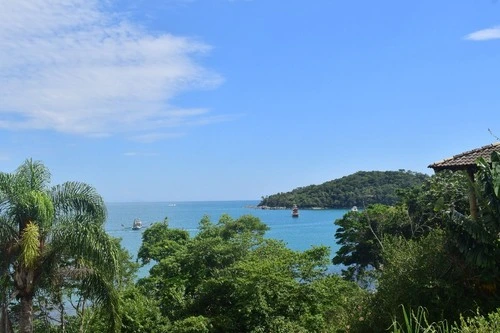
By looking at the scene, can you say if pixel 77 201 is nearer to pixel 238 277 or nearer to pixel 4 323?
pixel 4 323

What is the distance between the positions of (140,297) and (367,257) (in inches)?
939

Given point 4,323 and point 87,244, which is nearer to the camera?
point 87,244

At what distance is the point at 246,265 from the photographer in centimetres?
1566

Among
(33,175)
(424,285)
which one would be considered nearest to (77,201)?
(33,175)

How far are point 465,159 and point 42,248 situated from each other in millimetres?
10994

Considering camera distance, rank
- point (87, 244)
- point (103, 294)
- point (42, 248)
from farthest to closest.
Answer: point (103, 294), point (42, 248), point (87, 244)

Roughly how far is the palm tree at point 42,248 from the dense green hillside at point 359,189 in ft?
188

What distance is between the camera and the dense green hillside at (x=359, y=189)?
274 feet

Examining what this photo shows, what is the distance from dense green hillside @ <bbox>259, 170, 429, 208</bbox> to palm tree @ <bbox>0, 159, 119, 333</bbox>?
188 ft

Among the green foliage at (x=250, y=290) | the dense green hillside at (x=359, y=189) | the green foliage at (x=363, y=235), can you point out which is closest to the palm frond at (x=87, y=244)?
the green foliage at (x=250, y=290)

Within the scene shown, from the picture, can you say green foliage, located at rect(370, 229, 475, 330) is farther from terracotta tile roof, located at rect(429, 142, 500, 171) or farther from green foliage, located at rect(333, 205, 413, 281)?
green foliage, located at rect(333, 205, 413, 281)

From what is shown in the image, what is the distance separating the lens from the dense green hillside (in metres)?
83.4

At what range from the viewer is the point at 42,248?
12453 millimetres

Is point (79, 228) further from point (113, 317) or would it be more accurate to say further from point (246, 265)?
point (246, 265)
